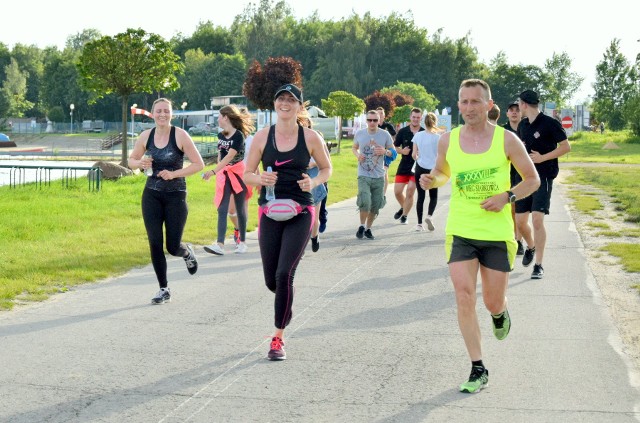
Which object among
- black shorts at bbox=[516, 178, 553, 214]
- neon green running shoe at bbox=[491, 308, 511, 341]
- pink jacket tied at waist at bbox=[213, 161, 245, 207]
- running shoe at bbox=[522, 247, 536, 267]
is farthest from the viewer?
pink jacket tied at waist at bbox=[213, 161, 245, 207]

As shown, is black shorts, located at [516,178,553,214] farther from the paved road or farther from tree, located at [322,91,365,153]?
tree, located at [322,91,365,153]

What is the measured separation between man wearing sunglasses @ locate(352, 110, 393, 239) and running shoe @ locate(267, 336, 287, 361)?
7700 millimetres

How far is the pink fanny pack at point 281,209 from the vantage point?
660cm

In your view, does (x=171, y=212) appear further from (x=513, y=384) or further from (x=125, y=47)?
(x=125, y=47)

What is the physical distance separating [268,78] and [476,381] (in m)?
55.9

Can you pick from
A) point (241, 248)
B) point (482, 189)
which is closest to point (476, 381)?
point (482, 189)

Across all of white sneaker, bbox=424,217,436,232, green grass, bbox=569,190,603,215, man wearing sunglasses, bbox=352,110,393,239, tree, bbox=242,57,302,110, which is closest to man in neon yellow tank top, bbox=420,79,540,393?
man wearing sunglasses, bbox=352,110,393,239

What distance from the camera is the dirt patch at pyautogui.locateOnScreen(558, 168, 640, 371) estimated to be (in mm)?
7714

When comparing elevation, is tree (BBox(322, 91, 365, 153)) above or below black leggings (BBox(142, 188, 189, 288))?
above

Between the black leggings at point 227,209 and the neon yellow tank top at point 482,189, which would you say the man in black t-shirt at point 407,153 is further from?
the neon yellow tank top at point 482,189

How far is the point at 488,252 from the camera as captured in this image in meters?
5.90

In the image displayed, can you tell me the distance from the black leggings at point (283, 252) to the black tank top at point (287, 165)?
145mm

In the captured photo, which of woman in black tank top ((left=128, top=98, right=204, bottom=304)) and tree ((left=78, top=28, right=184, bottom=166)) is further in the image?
tree ((left=78, top=28, right=184, bottom=166))

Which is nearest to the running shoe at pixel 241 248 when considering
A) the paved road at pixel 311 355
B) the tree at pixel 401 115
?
the paved road at pixel 311 355
